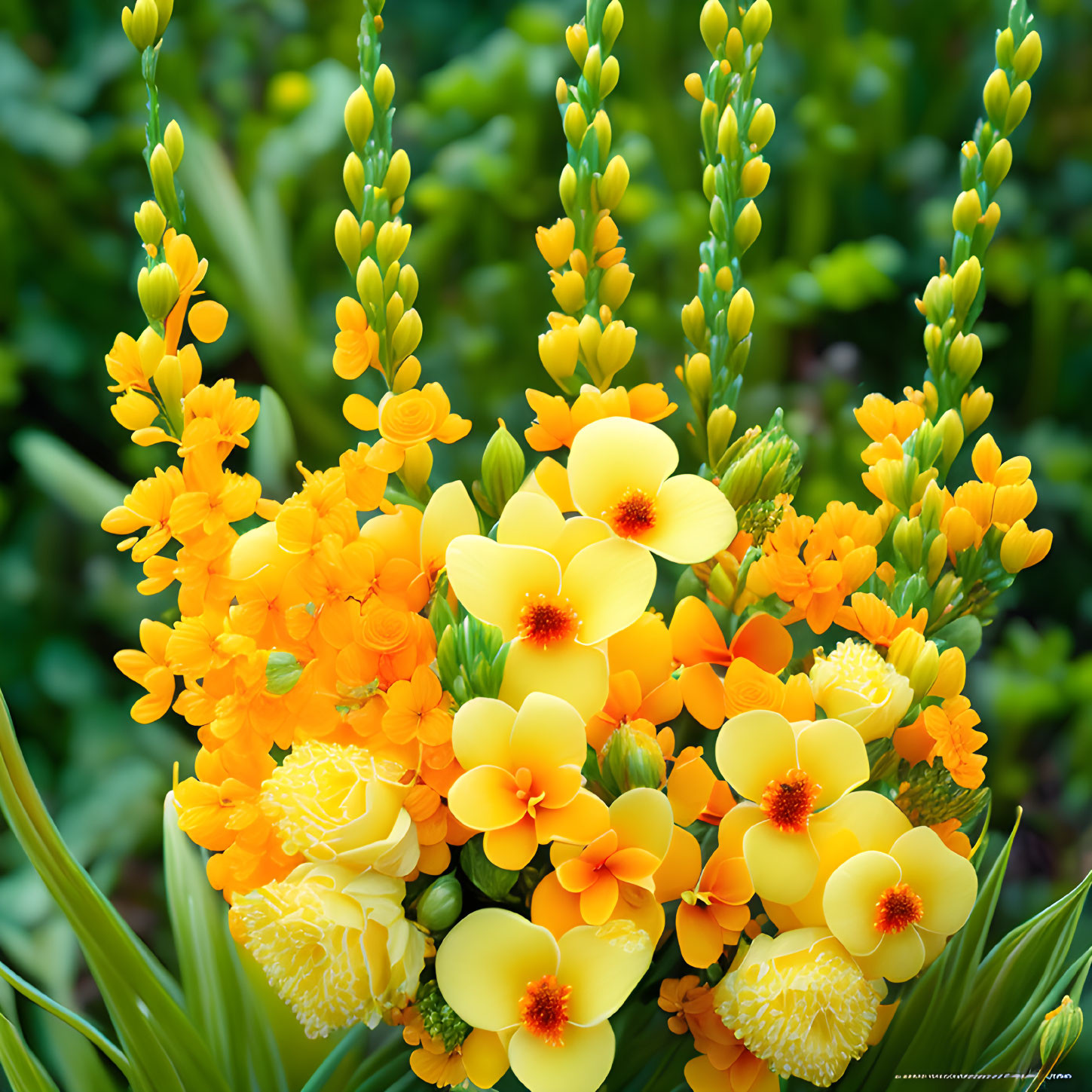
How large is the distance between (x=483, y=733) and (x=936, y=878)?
14 centimetres

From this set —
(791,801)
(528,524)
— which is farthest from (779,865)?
(528,524)

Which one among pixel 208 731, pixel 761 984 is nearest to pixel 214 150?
pixel 208 731

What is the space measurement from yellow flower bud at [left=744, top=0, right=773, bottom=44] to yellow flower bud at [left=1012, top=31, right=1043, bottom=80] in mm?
79

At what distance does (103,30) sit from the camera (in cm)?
86

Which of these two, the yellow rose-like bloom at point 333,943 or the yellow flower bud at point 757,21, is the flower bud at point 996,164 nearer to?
the yellow flower bud at point 757,21

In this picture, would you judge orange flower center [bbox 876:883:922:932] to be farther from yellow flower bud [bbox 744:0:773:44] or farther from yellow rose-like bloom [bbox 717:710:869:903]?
yellow flower bud [bbox 744:0:773:44]

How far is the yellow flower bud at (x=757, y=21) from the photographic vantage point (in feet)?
1.09

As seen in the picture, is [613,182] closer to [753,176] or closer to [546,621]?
[753,176]

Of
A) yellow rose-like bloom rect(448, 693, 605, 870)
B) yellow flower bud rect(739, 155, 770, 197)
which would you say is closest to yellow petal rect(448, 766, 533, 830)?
yellow rose-like bloom rect(448, 693, 605, 870)

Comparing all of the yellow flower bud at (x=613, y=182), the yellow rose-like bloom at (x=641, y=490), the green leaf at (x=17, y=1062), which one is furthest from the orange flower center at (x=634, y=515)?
the green leaf at (x=17, y=1062)

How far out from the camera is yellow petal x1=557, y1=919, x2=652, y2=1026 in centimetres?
28

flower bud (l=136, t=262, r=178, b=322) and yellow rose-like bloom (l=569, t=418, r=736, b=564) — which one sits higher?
flower bud (l=136, t=262, r=178, b=322)

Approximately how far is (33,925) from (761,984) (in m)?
0.63

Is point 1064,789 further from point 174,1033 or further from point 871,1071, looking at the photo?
point 174,1033
